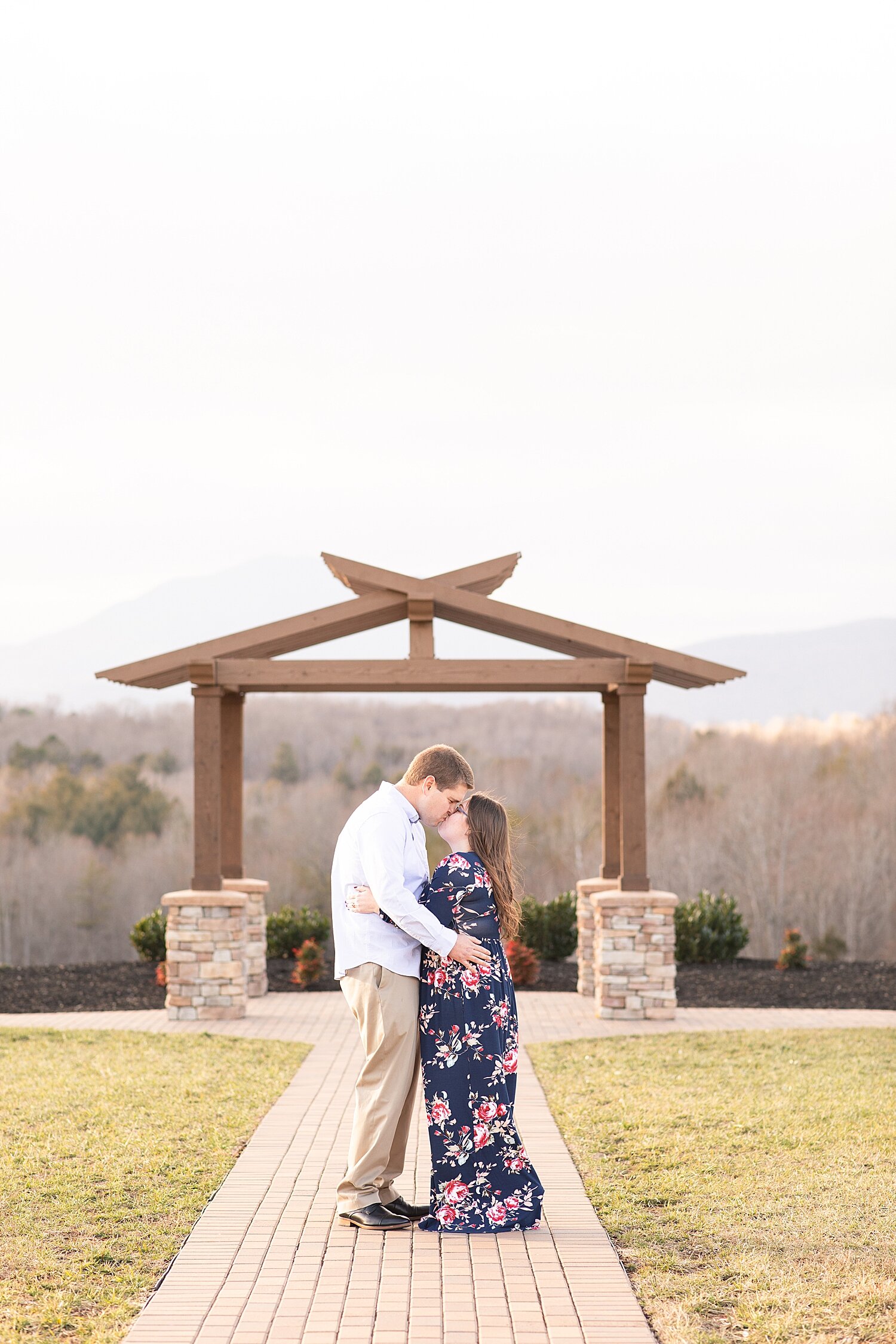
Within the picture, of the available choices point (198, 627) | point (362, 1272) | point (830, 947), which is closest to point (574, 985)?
point (362, 1272)

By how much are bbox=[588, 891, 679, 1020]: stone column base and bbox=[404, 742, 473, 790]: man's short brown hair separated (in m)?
6.16

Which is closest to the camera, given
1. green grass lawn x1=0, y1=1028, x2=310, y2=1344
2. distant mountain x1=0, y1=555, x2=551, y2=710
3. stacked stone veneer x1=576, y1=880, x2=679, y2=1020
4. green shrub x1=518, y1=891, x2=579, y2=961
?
green grass lawn x1=0, y1=1028, x2=310, y2=1344

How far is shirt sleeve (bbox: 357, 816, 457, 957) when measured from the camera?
14.8 feet

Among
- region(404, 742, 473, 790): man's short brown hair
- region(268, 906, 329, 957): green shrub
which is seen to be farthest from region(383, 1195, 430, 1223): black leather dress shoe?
region(268, 906, 329, 957): green shrub

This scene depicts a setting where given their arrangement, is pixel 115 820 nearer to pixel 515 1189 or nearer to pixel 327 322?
pixel 327 322

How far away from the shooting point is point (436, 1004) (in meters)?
4.67

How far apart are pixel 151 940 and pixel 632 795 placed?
6.15 m

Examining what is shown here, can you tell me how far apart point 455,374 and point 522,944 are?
1148 inches

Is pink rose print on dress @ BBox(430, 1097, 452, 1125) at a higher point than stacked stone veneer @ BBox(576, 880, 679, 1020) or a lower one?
higher

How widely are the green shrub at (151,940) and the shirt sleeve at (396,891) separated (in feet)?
33.0

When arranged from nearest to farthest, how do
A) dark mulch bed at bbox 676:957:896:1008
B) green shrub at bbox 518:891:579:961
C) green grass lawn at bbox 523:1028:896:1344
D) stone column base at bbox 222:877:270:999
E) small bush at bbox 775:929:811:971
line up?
1. green grass lawn at bbox 523:1028:896:1344
2. dark mulch bed at bbox 676:957:896:1008
3. stone column base at bbox 222:877:270:999
4. small bush at bbox 775:929:811:971
5. green shrub at bbox 518:891:579:961

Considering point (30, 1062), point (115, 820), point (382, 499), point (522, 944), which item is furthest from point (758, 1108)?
point (382, 499)

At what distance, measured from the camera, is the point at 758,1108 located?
6.91 meters

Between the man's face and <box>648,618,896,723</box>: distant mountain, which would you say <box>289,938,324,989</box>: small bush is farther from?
<box>648,618,896,723</box>: distant mountain
